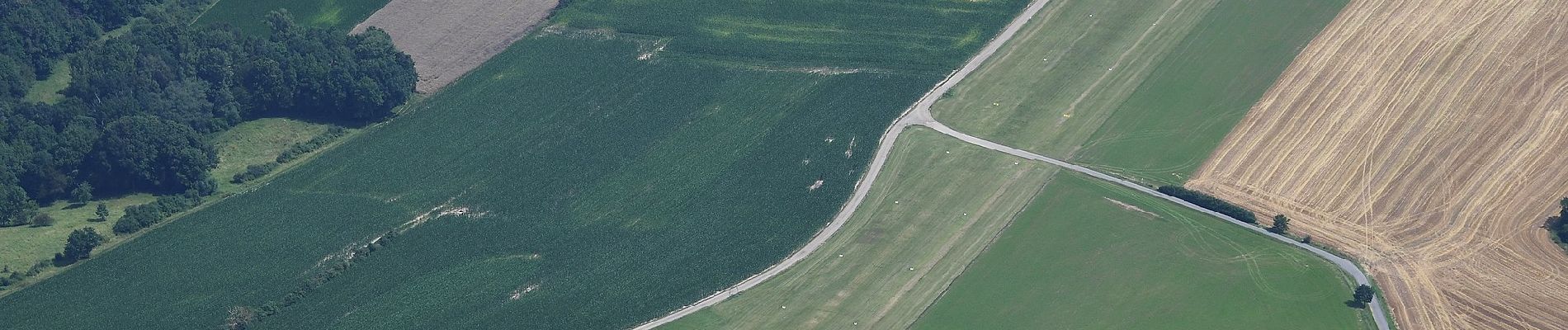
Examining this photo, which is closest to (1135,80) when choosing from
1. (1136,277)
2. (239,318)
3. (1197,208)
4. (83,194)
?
(1197,208)

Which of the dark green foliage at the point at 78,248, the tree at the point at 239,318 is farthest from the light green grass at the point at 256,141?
the tree at the point at 239,318

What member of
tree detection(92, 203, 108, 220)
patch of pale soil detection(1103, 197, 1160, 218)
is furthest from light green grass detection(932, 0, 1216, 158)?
tree detection(92, 203, 108, 220)

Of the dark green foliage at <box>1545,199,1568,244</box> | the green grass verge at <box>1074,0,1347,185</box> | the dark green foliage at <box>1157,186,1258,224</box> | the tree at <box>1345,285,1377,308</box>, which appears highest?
the green grass verge at <box>1074,0,1347,185</box>

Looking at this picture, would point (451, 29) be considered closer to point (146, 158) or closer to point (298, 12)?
point (298, 12)

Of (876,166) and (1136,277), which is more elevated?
(876,166)

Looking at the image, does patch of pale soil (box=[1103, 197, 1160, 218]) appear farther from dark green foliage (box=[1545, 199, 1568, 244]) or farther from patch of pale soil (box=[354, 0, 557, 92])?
patch of pale soil (box=[354, 0, 557, 92])

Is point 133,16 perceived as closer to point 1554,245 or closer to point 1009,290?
point 1009,290
